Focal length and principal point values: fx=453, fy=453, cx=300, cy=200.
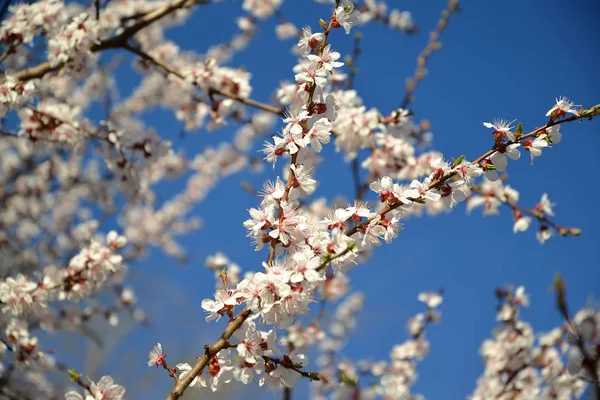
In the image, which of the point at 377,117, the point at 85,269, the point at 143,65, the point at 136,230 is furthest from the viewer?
the point at 136,230

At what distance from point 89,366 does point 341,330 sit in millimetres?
9636

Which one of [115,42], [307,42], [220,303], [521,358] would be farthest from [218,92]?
[521,358]

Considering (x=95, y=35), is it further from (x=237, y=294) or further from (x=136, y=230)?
(x=136, y=230)

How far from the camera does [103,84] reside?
6781 mm

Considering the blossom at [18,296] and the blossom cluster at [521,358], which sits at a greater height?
the blossom cluster at [521,358]

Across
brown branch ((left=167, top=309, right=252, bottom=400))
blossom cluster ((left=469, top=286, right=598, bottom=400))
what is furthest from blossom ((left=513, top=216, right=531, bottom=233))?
brown branch ((left=167, top=309, right=252, bottom=400))

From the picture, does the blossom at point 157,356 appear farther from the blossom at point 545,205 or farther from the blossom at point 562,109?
the blossom at point 545,205

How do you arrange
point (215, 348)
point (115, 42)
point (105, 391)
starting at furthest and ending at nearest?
point (115, 42)
point (105, 391)
point (215, 348)

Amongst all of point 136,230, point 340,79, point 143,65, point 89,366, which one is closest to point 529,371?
point 340,79

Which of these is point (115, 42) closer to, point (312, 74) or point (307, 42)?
point (307, 42)

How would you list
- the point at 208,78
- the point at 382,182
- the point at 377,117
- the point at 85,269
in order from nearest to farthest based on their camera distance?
the point at 382,182
the point at 85,269
the point at 377,117
the point at 208,78

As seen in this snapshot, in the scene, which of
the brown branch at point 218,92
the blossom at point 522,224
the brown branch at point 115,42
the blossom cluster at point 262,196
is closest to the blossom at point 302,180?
the blossom cluster at point 262,196

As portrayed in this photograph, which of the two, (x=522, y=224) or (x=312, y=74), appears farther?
(x=522, y=224)

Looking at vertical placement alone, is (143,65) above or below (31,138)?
above
